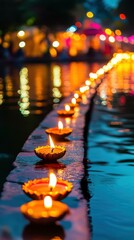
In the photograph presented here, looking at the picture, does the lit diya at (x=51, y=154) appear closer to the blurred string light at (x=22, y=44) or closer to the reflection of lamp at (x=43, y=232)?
the reflection of lamp at (x=43, y=232)

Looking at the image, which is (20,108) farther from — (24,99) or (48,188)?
(48,188)

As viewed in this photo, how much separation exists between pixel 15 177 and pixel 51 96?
9464 millimetres

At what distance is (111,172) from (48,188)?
177 centimetres

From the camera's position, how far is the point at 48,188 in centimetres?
424

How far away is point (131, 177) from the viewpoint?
5625 millimetres

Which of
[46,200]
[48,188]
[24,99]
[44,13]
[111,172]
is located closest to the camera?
[46,200]

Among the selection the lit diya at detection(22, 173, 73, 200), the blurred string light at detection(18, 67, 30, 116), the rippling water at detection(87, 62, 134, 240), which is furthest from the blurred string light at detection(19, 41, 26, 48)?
the lit diya at detection(22, 173, 73, 200)

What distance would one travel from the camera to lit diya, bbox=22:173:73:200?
3984 mm

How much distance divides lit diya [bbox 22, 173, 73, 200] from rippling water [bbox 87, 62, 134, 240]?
0.35 m

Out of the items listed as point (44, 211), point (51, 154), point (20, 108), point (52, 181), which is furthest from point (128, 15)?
point (44, 211)

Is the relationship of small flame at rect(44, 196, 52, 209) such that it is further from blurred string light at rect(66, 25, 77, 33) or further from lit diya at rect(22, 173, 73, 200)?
blurred string light at rect(66, 25, 77, 33)

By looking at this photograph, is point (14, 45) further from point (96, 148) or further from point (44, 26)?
point (96, 148)

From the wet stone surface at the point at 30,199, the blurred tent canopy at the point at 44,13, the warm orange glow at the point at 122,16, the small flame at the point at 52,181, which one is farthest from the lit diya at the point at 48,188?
the warm orange glow at the point at 122,16

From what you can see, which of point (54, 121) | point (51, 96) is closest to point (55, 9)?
point (51, 96)
